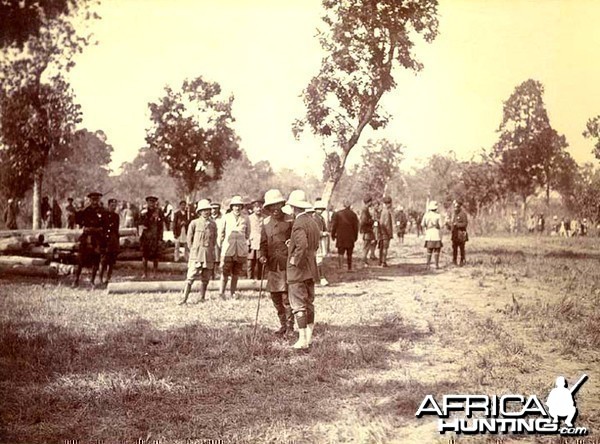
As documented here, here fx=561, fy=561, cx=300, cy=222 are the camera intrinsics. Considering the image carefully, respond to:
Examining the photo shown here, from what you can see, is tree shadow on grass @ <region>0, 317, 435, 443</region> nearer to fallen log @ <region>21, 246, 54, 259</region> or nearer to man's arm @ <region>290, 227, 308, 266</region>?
man's arm @ <region>290, 227, 308, 266</region>

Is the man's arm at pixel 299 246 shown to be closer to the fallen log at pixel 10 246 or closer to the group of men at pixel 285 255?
the group of men at pixel 285 255

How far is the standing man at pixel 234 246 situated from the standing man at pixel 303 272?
3.03 meters

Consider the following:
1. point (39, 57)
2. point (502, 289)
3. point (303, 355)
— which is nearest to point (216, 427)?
point (303, 355)

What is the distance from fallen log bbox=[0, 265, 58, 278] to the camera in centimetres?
1045

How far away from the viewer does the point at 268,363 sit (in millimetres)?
5477

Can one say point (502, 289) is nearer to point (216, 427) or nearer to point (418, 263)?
point (418, 263)

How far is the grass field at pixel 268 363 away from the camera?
4.16m

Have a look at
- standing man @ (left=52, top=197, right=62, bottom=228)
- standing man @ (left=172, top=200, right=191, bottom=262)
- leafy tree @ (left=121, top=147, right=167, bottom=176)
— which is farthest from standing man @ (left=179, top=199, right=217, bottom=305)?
standing man @ (left=52, top=197, right=62, bottom=228)

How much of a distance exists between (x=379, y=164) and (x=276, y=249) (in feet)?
111

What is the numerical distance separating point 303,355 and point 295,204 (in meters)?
1.70

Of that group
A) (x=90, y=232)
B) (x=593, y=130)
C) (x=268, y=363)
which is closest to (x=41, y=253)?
(x=90, y=232)

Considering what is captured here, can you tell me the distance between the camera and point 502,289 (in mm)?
9703

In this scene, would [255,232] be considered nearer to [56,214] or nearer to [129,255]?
[129,255]

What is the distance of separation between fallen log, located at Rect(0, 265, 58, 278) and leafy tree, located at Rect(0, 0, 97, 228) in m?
2.52
